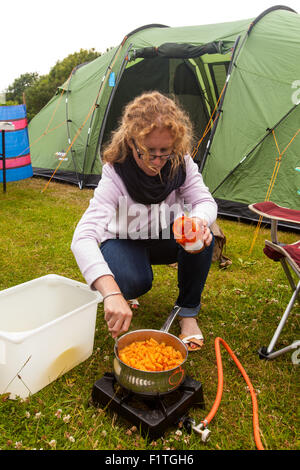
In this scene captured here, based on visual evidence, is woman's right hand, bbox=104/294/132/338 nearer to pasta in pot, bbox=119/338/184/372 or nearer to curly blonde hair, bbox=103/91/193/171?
pasta in pot, bbox=119/338/184/372

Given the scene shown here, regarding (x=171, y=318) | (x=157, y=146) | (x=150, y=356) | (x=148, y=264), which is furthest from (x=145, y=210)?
(x=150, y=356)

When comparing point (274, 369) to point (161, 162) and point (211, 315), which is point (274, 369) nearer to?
point (211, 315)

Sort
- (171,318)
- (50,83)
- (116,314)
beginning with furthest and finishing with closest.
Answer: (50,83) < (171,318) < (116,314)

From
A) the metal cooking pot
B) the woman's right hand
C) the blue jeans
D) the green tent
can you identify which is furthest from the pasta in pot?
the green tent

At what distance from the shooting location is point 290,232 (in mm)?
3998

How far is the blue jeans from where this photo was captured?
1.85 m

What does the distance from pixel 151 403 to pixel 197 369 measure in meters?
0.43

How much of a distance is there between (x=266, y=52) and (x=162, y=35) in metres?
1.46

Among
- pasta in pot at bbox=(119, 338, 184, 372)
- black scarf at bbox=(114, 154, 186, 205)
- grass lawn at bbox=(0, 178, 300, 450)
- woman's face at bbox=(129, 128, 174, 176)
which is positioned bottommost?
grass lawn at bbox=(0, 178, 300, 450)

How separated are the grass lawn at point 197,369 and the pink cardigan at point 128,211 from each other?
569 mm

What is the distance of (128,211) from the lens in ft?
6.26

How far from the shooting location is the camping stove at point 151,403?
133cm

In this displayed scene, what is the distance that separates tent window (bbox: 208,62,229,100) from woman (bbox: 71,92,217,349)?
394 cm

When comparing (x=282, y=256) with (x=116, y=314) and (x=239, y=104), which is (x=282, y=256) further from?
(x=239, y=104)
